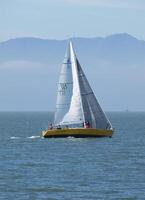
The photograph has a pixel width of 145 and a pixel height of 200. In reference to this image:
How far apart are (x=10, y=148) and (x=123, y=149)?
36.3 feet

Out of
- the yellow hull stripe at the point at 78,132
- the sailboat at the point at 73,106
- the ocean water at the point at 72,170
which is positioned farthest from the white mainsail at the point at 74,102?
the ocean water at the point at 72,170

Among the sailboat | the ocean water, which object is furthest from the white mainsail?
the ocean water

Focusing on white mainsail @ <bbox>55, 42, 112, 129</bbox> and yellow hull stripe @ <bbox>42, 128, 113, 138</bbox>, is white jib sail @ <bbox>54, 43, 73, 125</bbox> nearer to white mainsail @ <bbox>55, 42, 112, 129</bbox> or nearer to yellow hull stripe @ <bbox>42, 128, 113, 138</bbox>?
white mainsail @ <bbox>55, 42, 112, 129</bbox>

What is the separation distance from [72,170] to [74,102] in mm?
→ 32105

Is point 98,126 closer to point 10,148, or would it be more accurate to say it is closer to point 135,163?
point 10,148

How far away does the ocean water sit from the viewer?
50688 mm

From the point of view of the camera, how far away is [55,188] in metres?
52.3

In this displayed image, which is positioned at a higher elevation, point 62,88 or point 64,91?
point 62,88

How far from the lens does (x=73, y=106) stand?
93562 millimetres

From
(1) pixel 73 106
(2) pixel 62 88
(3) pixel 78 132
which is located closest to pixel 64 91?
(2) pixel 62 88

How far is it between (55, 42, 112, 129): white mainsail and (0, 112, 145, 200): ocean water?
86.2 inches

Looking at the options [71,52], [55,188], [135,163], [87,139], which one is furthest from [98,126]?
[55,188]

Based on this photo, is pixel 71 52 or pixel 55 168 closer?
pixel 55 168

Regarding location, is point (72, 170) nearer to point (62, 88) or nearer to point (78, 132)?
point (78, 132)
